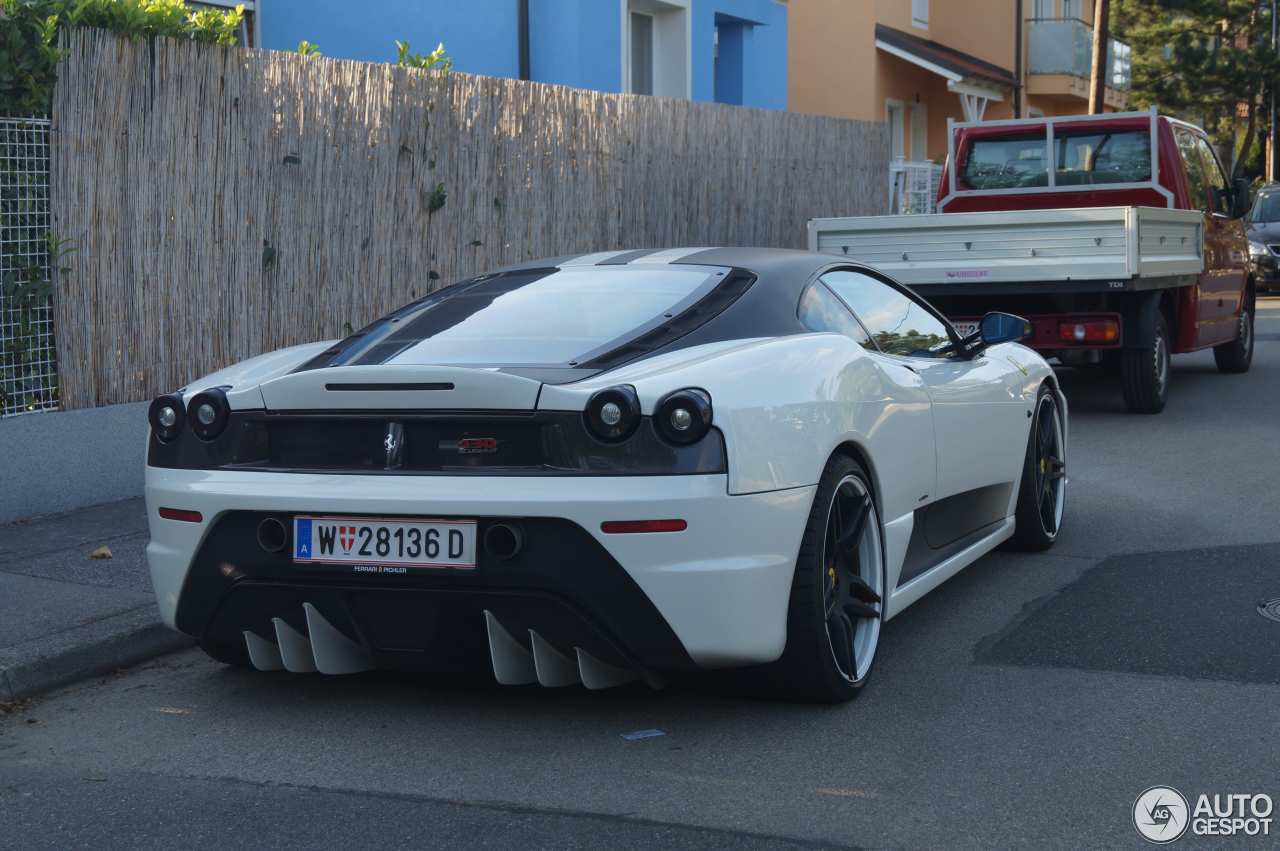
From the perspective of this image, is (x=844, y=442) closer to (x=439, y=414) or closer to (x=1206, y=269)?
(x=439, y=414)

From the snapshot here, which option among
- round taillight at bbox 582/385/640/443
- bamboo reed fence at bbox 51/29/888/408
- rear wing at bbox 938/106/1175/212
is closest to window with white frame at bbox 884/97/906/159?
rear wing at bbox 938/106/1175/212

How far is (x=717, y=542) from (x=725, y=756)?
584mm

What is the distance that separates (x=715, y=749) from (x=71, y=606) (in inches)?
106

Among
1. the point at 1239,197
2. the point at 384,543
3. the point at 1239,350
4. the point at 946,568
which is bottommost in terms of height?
the point at 946,568

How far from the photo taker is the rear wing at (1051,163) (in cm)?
1311

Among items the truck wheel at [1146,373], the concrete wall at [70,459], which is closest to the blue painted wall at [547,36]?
the concrete wall at [70,459]

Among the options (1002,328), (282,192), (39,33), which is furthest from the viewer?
(282,192)

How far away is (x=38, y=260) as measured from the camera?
766cm

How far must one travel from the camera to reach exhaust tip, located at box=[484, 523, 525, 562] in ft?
13.4

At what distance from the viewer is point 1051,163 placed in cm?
1363

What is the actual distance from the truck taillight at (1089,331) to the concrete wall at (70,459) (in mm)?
6465

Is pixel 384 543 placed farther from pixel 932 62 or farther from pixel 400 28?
pixel 932 62

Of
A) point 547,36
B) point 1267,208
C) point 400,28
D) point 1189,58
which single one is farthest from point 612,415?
point 1189,58

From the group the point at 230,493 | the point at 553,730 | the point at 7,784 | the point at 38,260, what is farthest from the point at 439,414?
the point at 38,260
